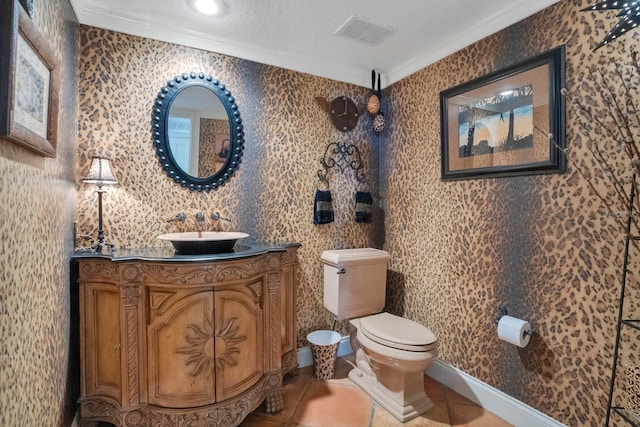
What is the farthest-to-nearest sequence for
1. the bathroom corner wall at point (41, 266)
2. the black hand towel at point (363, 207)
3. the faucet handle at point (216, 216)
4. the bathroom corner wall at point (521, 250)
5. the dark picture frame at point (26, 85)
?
the black hand towel at point (363, 207)
the faucet handle at point (216, 216)
the bathroom corner wall at point (521, 250)
the bathroom corner wall at point (41, 266)
the dark picture frame at point (26, 85)

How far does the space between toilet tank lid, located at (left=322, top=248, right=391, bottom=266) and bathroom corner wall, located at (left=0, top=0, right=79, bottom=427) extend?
1.57 meters

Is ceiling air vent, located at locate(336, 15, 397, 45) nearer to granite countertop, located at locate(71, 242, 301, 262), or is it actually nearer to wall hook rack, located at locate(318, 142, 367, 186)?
wall hook rack, located at locate(318, 142, 367, 186)

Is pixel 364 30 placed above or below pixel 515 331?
above

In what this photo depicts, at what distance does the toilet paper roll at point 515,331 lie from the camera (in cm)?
171

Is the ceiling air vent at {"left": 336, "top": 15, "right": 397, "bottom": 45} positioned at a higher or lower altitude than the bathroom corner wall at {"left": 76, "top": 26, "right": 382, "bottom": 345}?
higher

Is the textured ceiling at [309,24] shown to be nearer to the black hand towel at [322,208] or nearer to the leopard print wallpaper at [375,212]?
the leopard print wallpaper at [375,212]

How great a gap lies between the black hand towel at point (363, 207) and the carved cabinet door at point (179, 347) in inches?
55.9

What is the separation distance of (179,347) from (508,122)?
221 centimetres

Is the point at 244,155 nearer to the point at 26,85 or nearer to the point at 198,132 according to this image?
the point at 198,132

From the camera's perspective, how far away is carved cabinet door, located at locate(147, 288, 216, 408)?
1.62 m

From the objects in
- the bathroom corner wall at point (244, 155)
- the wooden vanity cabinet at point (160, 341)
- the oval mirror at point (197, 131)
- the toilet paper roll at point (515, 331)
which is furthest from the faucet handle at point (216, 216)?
the toilet paper roll at point (515, 331)

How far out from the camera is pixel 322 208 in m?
2.50

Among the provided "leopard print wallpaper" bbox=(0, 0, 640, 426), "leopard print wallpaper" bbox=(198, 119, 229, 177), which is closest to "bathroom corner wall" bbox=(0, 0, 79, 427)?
"leopard print wallpaper" bbox=(0, 0, 640, 426)

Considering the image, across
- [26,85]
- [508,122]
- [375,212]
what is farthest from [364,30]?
[26,85]
